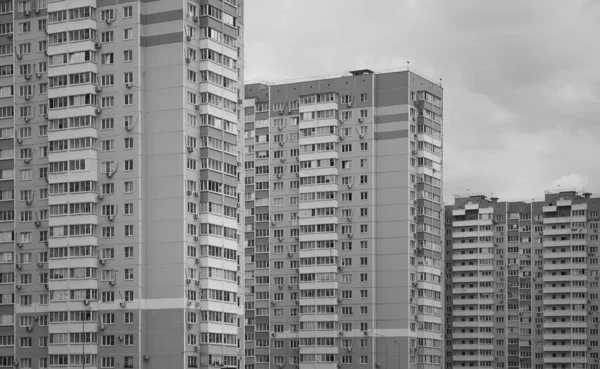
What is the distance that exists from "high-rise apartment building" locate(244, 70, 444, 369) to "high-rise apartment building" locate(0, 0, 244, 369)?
39.9 metres

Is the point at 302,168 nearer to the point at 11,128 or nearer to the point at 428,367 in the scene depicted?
the point at 428,367

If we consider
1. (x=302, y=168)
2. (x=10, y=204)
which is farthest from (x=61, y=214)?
(x=302, y=168)

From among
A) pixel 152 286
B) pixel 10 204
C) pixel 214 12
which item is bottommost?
pixel 152 286

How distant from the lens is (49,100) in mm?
121500

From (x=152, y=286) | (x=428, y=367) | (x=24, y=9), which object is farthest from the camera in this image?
(x=428, y=367)

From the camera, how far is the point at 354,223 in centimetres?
16162

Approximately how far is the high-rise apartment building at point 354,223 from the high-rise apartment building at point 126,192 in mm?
39939

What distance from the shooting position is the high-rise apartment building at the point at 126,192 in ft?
380

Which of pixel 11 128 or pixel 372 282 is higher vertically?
pixel 11 128

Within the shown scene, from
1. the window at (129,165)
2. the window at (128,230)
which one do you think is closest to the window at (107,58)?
the window at (129,165)

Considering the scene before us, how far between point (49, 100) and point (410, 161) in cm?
5465

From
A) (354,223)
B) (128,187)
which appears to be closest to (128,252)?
(128,187)

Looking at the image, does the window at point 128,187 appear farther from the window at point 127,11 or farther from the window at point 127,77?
the window at point 127,11

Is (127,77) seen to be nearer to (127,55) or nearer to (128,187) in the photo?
(127,55)
